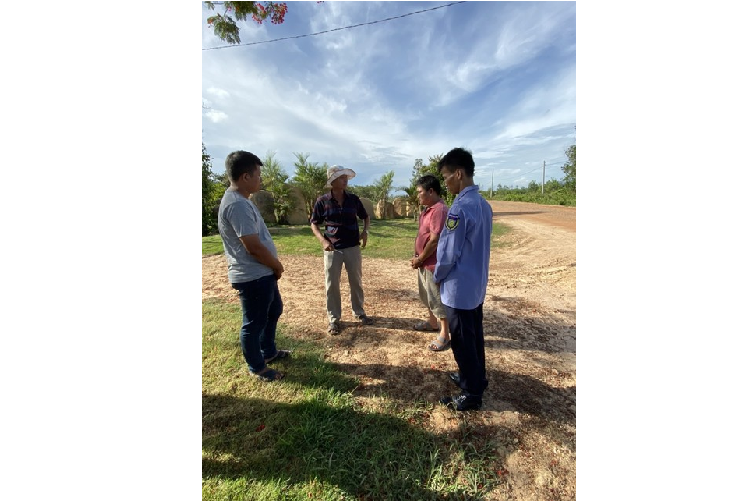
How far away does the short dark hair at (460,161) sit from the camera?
202 cm

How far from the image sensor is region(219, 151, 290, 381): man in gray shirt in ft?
6.81

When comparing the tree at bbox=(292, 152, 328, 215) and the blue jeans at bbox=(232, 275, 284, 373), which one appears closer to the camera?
Result: the blue jeans at bbox=(232, 275, 284, 373)

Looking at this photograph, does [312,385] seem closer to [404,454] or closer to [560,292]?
[404,454]

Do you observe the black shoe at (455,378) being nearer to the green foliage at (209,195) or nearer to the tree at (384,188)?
the green foliage at (209,195)

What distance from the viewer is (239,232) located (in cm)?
207

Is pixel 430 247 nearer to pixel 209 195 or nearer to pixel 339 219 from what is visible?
pixel 339 219

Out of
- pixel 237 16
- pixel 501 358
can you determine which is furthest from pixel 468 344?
pixel 237 16

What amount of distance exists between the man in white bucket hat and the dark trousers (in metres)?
1.52

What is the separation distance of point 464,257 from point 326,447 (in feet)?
5.41

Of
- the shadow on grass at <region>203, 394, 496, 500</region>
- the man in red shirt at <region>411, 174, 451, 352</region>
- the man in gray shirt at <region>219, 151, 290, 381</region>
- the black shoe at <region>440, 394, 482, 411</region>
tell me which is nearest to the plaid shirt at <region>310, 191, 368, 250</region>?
the man in red shirt at <region>411, 174, 451, 352</region>

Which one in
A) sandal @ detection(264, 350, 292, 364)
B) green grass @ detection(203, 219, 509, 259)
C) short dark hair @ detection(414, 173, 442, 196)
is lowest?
sandal @ detection(264, 350, 292, 364)

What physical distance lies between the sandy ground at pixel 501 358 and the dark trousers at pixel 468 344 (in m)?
0.26

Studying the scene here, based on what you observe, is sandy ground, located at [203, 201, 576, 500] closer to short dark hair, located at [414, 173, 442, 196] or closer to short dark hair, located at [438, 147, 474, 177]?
short dark hair, located at [414, 173, 442, 196]

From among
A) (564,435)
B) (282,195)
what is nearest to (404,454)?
(564,435)
